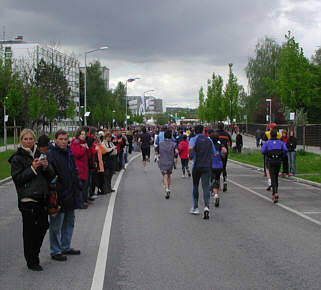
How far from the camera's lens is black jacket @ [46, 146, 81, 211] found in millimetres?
6191

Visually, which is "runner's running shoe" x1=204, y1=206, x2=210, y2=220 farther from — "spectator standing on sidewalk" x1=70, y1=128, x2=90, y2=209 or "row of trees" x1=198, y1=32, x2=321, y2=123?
"row of trees" x1=198, y1=32, x2=321, y2=123

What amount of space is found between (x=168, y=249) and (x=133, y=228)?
1.70 m

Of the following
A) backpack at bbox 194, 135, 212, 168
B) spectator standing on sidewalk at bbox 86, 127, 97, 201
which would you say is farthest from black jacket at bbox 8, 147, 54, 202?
spectator standing on sidewalk at bbox 86, 127, 97, 201

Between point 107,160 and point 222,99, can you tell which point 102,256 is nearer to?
point 107,160

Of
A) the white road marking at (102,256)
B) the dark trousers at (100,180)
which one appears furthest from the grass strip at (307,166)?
the white road marking at (102,256)

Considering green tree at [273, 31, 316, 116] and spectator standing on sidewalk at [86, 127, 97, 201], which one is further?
green tree at [273, 31, 316, 116]

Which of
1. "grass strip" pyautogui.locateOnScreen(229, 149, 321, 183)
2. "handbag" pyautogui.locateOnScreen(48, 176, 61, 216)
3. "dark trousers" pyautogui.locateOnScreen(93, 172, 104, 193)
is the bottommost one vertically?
"grass strip" pyautogui.locateOnScreen(229, 149, 321, 183)

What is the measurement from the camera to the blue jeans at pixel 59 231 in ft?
20.8

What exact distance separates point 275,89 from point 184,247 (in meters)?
20.3

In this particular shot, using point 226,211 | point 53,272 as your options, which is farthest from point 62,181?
point 226,211

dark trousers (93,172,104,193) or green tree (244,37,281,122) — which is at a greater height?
green tree (244,37,281,122)

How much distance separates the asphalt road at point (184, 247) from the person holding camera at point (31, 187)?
37 cm

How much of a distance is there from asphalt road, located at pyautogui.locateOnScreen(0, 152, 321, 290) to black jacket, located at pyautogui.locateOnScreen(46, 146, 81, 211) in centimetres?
79

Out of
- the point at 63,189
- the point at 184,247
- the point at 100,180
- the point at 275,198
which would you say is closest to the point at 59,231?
the point at 63,189
